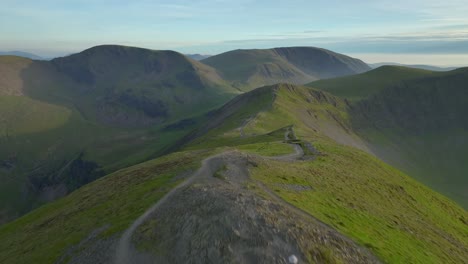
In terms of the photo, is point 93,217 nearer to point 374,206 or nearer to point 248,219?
point 248,219

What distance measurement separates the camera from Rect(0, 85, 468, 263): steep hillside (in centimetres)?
3706

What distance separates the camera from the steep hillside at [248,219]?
37062 millimetres

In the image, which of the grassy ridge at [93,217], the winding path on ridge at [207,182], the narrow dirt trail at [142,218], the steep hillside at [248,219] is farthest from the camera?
the grassy ridge at [93,217]

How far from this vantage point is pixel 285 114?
188 metres

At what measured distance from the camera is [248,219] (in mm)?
38219

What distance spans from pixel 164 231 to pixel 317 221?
19.7 m

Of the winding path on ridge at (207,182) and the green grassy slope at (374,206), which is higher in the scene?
the winding path on ridge at (207,182)

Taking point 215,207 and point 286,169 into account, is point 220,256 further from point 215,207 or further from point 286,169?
point 286,169

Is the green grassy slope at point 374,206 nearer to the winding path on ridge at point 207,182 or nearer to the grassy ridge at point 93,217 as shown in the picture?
the winding path on ridge at point 207,182

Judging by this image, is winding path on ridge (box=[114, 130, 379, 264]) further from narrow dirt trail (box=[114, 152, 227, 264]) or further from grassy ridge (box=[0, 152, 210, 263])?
grassy ridge (box=[0, 152, 210, 263])

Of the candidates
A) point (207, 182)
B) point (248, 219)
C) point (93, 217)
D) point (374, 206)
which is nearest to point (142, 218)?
point (207, 182)

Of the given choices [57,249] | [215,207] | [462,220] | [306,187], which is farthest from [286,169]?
[462,220]

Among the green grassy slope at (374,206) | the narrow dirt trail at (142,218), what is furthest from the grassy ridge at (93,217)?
the green grassy slope at (374,206)

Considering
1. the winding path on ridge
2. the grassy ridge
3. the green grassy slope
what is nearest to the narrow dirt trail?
the winding path on ridge
